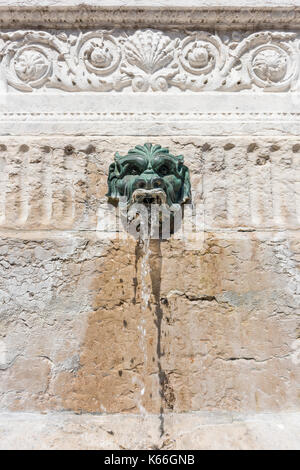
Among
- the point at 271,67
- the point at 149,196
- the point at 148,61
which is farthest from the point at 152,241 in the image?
the point at 271,67

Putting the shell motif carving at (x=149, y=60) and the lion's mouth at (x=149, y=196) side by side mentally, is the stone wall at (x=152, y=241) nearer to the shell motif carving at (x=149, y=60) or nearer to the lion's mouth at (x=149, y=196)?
the shell motif carving at (x=149, y=60)

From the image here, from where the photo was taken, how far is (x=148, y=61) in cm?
280

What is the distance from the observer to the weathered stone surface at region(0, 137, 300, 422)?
2365 mm

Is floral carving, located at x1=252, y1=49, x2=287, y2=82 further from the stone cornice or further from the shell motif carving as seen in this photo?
the shell motif carving

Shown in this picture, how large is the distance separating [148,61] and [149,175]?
66 centimetres

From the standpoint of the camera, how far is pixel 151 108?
276 cm

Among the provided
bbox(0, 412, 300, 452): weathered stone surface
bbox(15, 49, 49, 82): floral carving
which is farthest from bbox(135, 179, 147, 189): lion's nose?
bbox(0, 412, 300, 452): weathered stone surface

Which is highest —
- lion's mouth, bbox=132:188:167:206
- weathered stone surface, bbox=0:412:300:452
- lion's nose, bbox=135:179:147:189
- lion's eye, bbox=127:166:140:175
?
lion's eye, bbox=127:166:140:175

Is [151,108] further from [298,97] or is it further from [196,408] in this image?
[196,408]

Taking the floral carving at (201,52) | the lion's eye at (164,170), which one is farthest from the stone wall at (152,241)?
the lion's eye at (164,170)

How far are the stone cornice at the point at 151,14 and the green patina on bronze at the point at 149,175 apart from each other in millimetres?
712

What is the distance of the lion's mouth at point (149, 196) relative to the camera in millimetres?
2484

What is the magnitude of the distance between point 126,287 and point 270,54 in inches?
54.5

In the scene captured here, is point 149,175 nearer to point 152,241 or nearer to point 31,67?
point 152,241
